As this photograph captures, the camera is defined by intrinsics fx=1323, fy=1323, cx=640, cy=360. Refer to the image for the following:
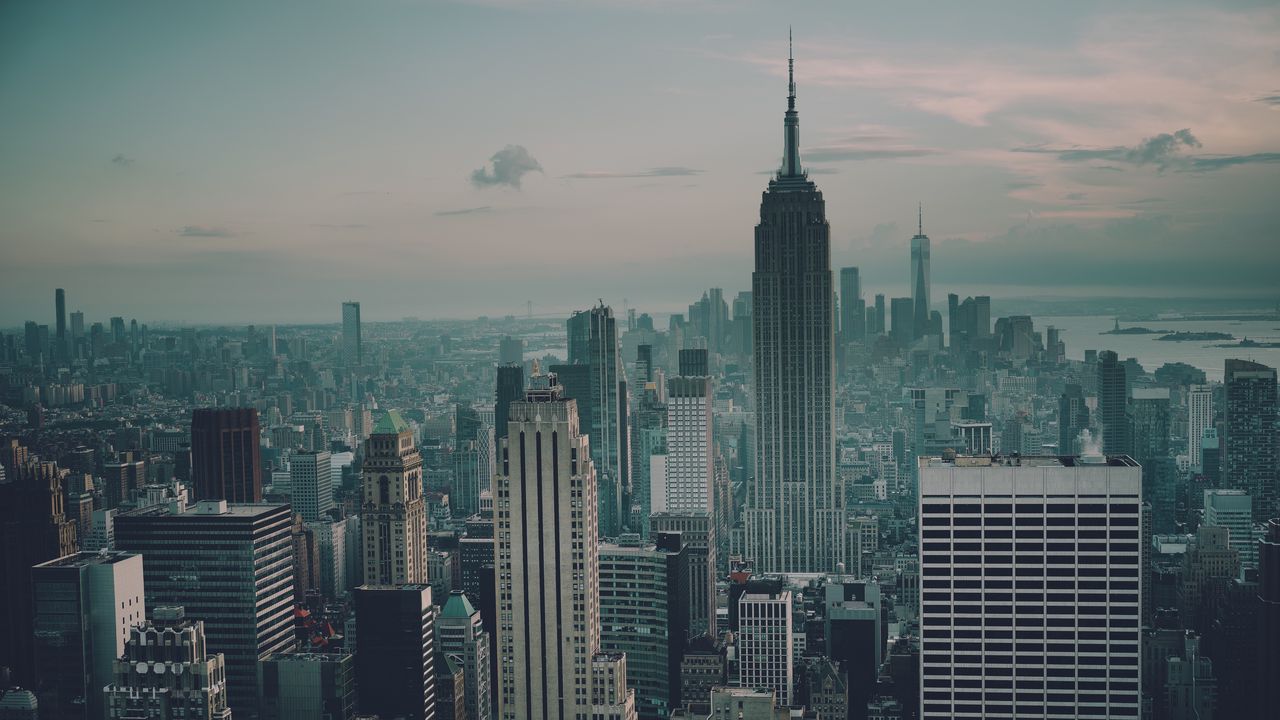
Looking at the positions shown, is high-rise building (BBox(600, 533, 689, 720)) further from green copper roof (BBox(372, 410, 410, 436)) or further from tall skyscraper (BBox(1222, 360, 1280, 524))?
tall skyscraper (BBox(1222, 360, 1280, 524))

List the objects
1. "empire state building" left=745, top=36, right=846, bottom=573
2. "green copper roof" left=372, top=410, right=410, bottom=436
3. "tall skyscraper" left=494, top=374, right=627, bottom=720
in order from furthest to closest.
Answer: "empire state building" left=745, top=36, right=846, bottom=573 → "green copper roof" left=372, top=410, right=410, bottom=436 → "tall skyscraper" left=494, top=374, right=627, bottom=720

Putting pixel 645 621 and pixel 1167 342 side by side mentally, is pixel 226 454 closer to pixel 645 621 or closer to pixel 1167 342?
pixel 645 621

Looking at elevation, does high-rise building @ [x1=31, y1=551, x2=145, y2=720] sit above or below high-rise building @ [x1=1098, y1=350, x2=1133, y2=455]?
below

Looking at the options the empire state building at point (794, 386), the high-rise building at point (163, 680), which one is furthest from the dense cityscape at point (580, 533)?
the empire state building at point (794, 386)

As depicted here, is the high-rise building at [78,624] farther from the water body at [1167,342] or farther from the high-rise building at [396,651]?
the water body at [1167,342]

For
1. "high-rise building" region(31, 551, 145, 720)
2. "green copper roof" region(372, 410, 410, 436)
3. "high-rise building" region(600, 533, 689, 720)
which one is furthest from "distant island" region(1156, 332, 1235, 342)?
"high-rise building" region(31, 551, 145, 720)

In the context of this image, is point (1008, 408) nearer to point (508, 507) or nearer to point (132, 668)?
point (508, 507)
